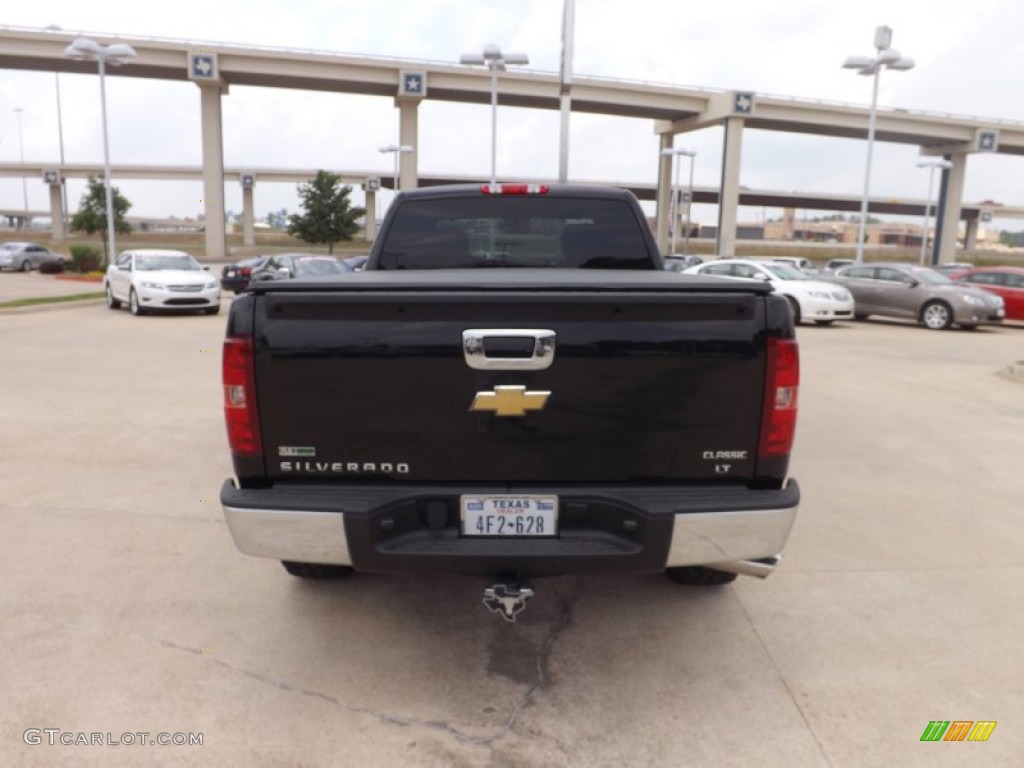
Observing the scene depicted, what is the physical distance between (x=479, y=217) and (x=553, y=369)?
2374mm

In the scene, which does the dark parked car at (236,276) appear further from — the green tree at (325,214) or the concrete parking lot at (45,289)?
the green tree at (325,214)

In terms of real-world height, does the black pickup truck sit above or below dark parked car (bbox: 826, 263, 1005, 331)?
above

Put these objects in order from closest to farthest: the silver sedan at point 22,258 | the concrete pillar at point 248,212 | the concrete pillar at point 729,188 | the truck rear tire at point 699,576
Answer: the truck rear tire at point 699,576, the silver sedan at point 22,258, the concrete pillar at point 729,188, the concrete pillar at point 248,212

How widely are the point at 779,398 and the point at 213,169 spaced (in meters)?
53.3

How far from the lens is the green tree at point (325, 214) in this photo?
52031 mm

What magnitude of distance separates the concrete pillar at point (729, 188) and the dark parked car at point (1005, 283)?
3408cm

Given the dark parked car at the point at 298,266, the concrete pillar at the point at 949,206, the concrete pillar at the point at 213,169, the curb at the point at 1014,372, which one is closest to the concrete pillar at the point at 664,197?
the concrete pillar at the point at 949,206

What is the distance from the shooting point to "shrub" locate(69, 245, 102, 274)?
109 feet

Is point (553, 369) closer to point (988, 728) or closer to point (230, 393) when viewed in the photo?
point (230, 393)

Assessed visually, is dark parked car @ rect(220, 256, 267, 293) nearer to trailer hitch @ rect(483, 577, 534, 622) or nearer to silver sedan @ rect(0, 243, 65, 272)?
silver sedan @ rect(0, 243, 65, 272)

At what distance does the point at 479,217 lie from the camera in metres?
5.04

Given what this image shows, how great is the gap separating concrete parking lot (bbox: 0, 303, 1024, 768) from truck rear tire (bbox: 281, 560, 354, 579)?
0.22ft

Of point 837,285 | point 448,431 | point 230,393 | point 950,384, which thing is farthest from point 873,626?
point 837,285

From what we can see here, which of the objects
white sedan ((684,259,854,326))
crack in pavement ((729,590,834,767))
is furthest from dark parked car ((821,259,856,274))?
crack in pavement ((729,590,834,767))
